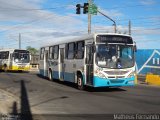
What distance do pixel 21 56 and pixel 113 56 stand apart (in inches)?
1057

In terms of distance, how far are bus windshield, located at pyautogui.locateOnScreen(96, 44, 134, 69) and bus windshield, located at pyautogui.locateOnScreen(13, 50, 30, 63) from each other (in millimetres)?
26347

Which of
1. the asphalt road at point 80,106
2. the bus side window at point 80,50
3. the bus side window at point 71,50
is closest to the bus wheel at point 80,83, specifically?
the bus side window at point 80,50

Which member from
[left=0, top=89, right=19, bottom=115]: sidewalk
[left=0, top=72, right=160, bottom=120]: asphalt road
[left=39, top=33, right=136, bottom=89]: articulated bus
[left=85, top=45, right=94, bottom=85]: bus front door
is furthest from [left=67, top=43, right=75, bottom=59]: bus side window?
[left=0, top=89, right=19, bottom=115]: sidewalk

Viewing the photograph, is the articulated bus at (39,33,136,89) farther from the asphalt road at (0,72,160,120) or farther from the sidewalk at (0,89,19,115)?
the sidewalk at (0,89,19,115)

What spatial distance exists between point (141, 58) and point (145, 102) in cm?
2445

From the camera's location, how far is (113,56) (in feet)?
63.7

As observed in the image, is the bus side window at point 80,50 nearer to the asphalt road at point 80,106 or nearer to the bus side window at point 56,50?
the asphalt road at point 80,106

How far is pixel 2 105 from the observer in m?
14.1

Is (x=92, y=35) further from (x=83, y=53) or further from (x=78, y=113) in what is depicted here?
(x=78, y=113)

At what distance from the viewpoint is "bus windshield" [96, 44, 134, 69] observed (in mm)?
19281

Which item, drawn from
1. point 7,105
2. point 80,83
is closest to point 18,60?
point 80,83

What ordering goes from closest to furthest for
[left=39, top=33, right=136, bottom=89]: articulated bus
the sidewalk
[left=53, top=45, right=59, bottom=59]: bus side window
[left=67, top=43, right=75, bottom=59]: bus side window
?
1. the sidewalk
2. [left=39, top=33, right=136, bottom=89]: articulated bus
3. [left=67, top=43, right=75, bottom=59]: bus side window
4. [left=53, top=45, right=59, bottom=59]: bus side window

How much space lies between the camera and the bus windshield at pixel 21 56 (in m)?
44.8

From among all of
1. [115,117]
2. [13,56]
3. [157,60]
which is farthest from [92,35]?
[13,56]
